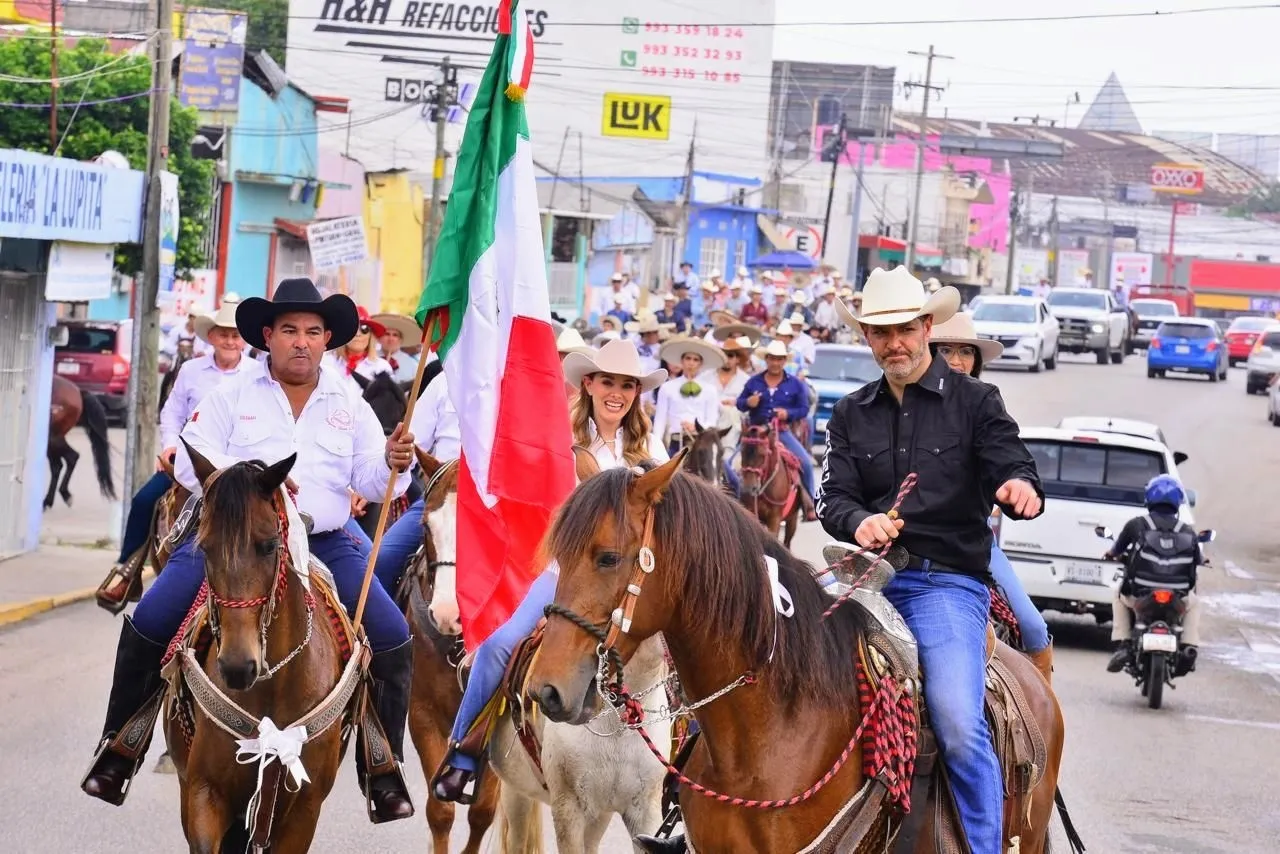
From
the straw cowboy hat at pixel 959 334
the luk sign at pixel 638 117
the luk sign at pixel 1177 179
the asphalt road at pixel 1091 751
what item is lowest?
the asphalt road at pixel 1091 751

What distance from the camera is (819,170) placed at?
9681 centimetres

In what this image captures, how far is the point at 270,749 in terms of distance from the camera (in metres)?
6.63

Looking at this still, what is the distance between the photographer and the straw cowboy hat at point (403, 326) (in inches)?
622

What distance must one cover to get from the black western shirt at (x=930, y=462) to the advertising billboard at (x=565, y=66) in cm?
6970

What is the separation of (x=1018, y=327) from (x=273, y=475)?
4546cm

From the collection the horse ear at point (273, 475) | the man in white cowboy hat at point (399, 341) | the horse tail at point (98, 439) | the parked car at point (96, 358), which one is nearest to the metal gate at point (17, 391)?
the horse tail at point (98, 439)

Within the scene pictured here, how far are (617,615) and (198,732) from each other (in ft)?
8.17

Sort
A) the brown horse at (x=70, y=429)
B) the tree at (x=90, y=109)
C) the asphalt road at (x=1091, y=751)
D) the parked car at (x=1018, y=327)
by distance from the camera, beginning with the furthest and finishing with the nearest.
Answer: the parked car at (x=1018, y=327) → the tree at (x=90, y=109) → the brown horse at (x=70, y=429) → the asphalt road at (x=1091, y=751)

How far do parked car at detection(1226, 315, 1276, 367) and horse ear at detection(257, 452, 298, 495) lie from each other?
61372mm

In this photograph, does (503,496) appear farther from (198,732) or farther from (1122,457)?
(1122,457)

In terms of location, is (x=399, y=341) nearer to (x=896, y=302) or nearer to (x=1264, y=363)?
(x=896, y=302)

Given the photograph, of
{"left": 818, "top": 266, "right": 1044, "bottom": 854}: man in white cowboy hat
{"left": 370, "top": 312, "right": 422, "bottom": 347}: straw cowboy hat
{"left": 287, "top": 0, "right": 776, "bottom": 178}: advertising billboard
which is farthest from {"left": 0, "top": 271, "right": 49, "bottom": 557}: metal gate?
{"left": 287, "top": 0, "right": 776, "bottom": 178}: advertising billboard

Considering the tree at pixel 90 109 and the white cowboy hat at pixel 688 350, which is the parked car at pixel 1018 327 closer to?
the tree at pixel 90 109

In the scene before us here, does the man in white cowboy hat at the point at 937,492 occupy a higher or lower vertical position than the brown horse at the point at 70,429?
higher
